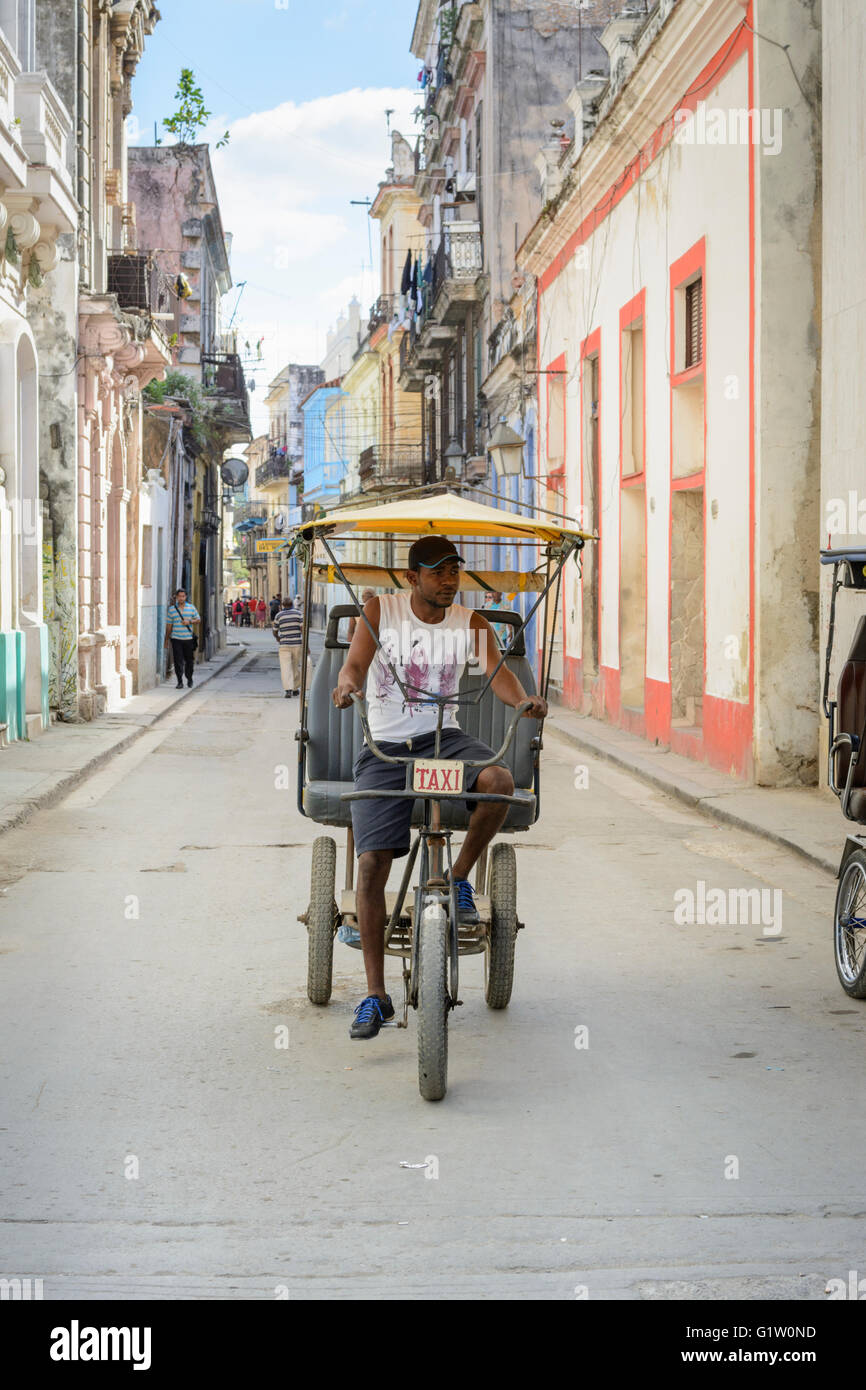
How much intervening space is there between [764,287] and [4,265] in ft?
25.2

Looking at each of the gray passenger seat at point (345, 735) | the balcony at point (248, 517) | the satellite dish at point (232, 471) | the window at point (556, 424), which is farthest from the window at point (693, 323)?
the balcony at point (248, 517)

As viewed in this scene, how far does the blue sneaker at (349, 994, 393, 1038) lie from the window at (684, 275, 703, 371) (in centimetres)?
1156

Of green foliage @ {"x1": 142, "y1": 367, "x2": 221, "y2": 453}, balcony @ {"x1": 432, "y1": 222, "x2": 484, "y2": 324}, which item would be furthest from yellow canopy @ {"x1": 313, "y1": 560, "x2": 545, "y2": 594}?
balcony @ {"x1": 432, "y1": 222, "x2": 484, "y2": 324}

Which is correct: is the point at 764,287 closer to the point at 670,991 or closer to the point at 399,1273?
the point at 670,991

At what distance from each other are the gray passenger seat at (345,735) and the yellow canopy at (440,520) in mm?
363

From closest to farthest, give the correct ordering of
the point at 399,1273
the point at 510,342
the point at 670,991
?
the point at 399,1273
the point at 670,991
the point at 510,342

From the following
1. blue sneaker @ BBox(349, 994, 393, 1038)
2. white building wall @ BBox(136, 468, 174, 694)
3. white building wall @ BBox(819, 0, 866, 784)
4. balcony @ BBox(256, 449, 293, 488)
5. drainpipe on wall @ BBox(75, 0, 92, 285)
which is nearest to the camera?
blue sneaker @ BBox(349, 994, 393, 1038)

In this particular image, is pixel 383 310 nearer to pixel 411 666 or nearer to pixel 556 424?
pixel 556 424

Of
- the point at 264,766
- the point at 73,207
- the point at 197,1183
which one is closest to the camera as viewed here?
the point at 197,1183

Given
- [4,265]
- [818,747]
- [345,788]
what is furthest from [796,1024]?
[4,265]

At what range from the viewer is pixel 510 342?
3022cm

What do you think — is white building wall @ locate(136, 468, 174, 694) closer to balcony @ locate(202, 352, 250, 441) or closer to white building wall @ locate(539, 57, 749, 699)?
white building wall @ locate(539, 57, 749, 699)

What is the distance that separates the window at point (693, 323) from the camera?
16.3 meters

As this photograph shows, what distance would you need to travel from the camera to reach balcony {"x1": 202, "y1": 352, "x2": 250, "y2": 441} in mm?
40781
